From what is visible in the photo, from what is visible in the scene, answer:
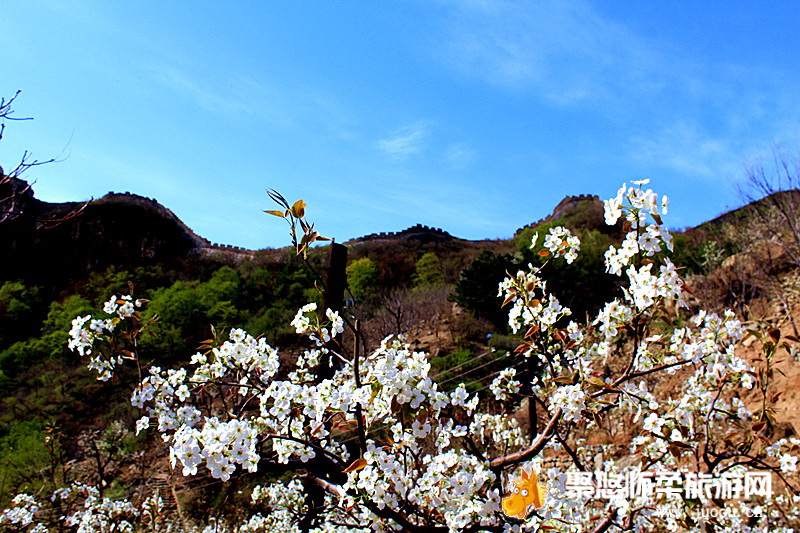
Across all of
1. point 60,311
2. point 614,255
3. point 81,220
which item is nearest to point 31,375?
point 60,311

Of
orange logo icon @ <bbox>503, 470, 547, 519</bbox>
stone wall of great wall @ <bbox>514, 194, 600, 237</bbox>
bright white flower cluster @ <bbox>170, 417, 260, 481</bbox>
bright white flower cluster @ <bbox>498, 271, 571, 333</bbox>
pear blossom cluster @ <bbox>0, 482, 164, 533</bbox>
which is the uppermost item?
stone wall of great wall @ <bbox>514, 194, 600, 237</bbox>

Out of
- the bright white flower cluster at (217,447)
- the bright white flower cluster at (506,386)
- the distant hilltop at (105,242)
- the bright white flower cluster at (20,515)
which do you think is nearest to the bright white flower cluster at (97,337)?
the bright white flower cluster at (217,447)

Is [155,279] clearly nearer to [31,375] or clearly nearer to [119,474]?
[31,375]

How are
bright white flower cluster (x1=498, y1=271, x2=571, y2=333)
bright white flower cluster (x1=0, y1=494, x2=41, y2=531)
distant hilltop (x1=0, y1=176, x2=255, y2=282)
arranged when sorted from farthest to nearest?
distant hilltop (x1=0, y1=176, x2=255, y2=282), bright white flower cluster (x1=0, y1=494, x2=41, y2=531), bright white flower cluster (x1=498, y1=271, x2=571, y2=333)

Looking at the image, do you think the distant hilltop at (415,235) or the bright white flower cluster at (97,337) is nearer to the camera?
the bright white flower cluster at (97,337)

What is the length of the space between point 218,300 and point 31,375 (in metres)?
5.57

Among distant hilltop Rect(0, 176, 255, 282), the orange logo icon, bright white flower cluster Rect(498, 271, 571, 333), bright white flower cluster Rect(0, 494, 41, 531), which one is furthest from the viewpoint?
distant hilltop Rect(0, 176, 255, 282)

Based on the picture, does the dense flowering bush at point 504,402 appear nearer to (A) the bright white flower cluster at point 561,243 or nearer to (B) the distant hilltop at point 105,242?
(A) the bright white flower cluster at point 561,243

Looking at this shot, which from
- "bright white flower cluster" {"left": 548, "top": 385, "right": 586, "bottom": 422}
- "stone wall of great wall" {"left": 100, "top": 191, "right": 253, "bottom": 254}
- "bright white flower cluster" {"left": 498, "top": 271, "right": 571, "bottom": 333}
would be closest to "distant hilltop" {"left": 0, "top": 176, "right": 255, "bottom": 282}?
"stone wall of great wall" {"left": 100, "top": 191, "right": 253, "bottom": 254}

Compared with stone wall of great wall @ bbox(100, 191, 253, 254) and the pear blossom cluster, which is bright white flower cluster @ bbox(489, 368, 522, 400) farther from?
stone wall of great wall @ bbox(100, 191, 253, 254)

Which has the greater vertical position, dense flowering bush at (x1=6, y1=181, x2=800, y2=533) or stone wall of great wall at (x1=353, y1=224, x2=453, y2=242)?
stone wall of great wall at (x1=353, y1=224, x2=453, y2=242)

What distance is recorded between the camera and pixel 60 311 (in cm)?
1816

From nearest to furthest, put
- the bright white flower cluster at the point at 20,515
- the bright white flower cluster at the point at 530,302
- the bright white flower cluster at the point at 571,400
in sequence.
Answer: the bright white flower cluster at the point at 571,400 < the bright white flower cluster at the point at 530,302 < the bright white flower cluster at the point at 20,515

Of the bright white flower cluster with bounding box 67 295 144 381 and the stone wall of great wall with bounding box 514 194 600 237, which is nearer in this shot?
the bright white flower cluster with bounding box 67 295 144 381
